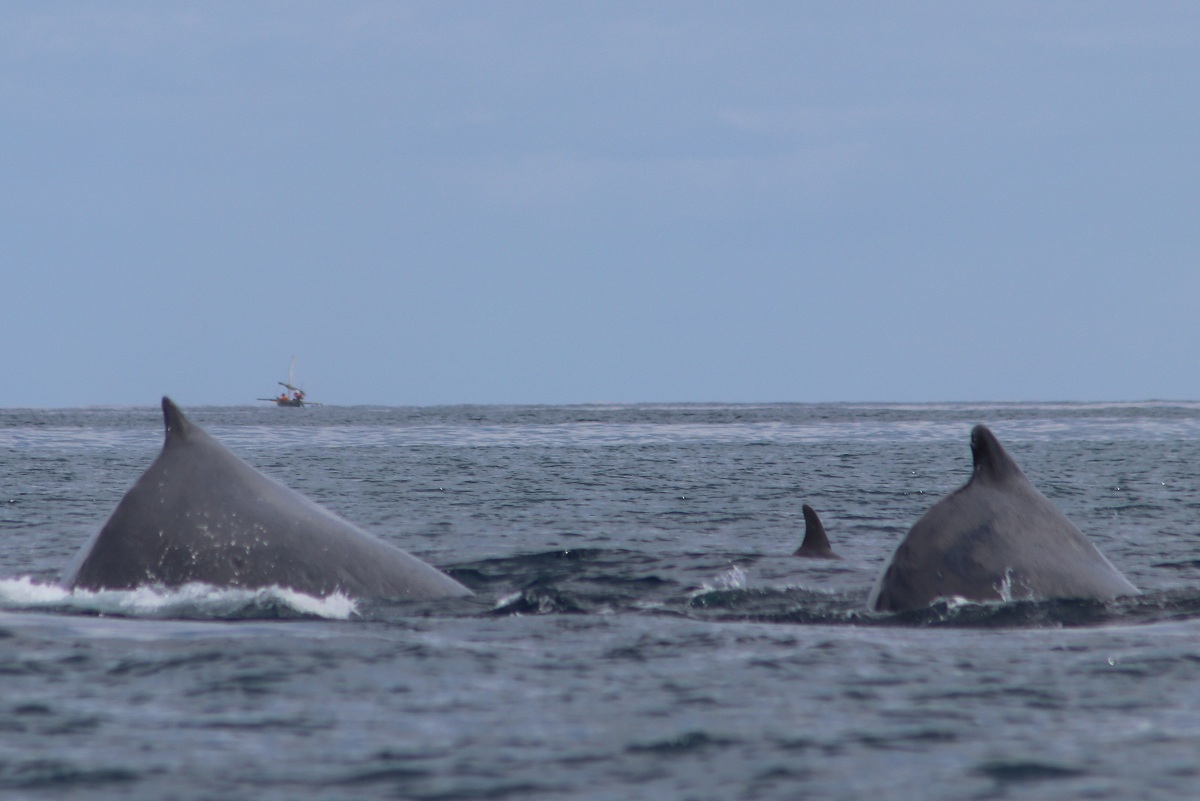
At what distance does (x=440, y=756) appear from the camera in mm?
6465

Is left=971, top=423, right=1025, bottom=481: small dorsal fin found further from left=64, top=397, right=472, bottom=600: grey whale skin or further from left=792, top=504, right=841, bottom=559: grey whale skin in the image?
left=792, top=504, right=841, bottom=559: grey whale skin

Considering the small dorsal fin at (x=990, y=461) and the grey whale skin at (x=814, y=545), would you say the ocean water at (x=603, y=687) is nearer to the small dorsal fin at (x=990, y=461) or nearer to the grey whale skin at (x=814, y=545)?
the grey whale skin at (x=814, y=545)

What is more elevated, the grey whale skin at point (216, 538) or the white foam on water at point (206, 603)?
the grey whale skin at point (216, 538)

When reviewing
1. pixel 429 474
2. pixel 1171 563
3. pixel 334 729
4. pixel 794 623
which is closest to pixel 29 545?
pixel 794 623

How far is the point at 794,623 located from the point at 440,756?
4.74m

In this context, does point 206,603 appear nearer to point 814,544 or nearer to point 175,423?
point 175,423

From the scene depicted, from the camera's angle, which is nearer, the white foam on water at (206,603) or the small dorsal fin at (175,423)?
the white foam on water at (206,603)

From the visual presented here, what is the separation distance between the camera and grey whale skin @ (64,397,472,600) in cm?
947

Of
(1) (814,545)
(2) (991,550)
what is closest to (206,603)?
(2) (991,550)

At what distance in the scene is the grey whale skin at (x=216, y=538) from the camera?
947cm

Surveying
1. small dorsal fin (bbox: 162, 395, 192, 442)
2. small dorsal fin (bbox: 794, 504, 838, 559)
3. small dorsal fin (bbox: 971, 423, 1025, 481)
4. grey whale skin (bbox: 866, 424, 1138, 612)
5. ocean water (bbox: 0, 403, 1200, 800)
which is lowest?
ocean water (bbox: 0, 403, 1200, 800)

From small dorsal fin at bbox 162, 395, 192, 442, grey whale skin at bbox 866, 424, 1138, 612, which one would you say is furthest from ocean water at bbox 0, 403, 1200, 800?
small dorsal fin at bbox 162, 395, 192, 442

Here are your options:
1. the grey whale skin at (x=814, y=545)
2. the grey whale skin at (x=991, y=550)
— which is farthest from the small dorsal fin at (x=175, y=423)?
the grey whale skin at (x=814, y=545)

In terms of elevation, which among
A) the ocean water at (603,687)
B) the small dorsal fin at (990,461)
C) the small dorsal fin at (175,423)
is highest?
the small dorsal fin at (175,423)
